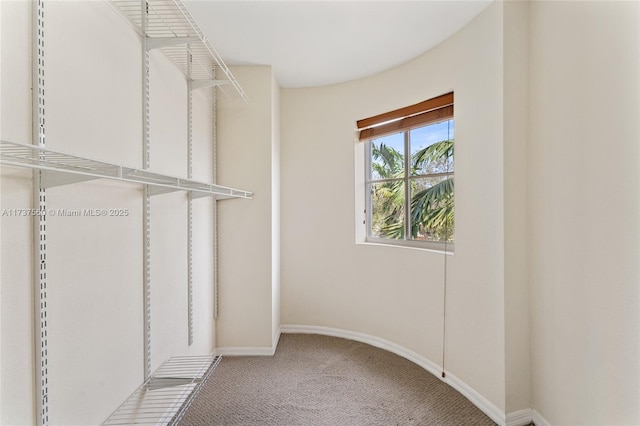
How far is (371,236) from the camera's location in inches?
112

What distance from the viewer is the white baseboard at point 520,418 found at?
5.39 ft

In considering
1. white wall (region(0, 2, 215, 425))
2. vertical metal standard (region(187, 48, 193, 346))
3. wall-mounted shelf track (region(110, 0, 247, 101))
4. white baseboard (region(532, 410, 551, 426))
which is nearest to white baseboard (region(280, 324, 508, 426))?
white baseboard (region(532, 410, 551, 426))

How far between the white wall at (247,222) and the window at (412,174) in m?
0.93

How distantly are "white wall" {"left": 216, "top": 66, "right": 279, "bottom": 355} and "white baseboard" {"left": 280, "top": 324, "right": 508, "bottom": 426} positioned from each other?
0.54m

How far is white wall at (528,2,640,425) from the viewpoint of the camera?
119 cm

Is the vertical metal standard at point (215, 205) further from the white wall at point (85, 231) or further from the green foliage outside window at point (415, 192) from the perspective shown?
the green foliage outside window at point (415, 192)

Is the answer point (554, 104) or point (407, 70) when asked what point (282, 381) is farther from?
point (407, 70)

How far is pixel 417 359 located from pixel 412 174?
57.7 inches

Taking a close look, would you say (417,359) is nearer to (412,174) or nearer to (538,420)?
(538,420)

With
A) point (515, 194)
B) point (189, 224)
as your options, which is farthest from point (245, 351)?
point (515, 194)

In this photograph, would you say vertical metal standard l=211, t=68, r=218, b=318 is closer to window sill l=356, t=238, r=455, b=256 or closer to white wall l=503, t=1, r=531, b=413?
window sill l=356, t=238, r=455, b=256

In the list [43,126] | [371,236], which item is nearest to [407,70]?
[371,236]

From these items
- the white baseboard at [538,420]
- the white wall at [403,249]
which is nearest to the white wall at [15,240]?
the white wall at [403,249]

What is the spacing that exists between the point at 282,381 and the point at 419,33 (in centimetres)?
255
